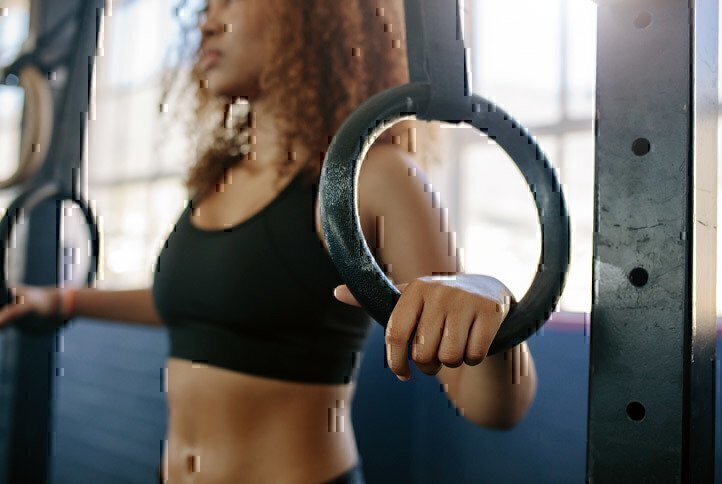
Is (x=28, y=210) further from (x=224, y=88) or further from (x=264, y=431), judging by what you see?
(x=264, y=431)

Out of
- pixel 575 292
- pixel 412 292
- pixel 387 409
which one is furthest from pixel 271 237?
pixel 575 292

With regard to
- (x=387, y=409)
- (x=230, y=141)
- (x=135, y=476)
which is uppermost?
(x=230, y=141)

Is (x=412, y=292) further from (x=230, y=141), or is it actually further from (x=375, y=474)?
(x=375, y=474)

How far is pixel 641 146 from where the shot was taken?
0.41 m

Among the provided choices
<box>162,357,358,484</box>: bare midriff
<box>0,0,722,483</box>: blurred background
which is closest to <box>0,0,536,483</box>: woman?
<box>162,357,358,484</box>: bare midriff

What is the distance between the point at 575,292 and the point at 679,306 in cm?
175

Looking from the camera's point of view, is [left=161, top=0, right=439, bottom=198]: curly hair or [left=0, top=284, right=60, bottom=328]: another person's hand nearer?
[left=161, top=0, right=439, bottom=198]: curly hair

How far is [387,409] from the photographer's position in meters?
1.87

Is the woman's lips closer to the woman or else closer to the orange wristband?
the woman

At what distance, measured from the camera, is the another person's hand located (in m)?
1.08

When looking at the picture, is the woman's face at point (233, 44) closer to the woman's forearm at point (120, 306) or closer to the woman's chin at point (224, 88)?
the woman's chin at point (224, 88)

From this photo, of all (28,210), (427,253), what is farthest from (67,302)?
(427,253)

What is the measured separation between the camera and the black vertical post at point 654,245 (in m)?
0.39

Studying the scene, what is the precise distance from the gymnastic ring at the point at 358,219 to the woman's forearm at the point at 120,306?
823 millimetres
